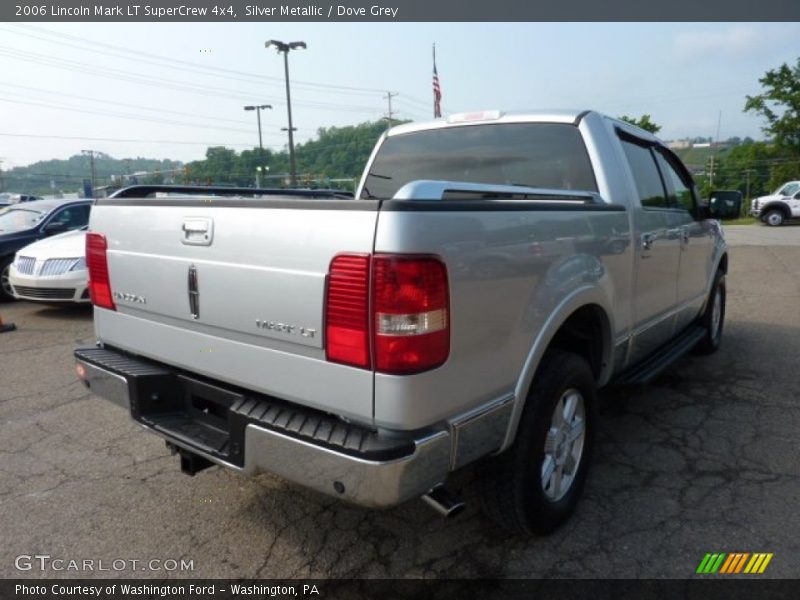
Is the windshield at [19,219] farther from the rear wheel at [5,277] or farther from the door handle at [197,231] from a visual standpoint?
the door handle at [197,231]

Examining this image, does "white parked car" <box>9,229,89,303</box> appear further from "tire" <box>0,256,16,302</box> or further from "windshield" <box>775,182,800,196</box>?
"windshield" <box>775,182,800,196</box>

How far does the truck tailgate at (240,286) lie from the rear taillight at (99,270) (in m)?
0.06

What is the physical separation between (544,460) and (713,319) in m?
3.58

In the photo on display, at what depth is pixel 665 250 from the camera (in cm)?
376

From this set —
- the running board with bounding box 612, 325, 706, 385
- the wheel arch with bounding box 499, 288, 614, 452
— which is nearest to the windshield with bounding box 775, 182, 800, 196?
the running board with bounding box 612, 325, 706, 385

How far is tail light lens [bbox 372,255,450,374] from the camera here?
1.81 m

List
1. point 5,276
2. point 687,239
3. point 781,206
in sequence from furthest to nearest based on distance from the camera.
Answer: point 781,206
point 5,276
point 687,239

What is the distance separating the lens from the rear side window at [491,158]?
3420mm

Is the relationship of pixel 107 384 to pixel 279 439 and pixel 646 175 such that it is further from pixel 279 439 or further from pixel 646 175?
pixel 646 175

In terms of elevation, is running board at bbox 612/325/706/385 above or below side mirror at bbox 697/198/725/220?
below

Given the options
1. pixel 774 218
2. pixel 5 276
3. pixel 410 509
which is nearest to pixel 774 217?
pixel 774 218

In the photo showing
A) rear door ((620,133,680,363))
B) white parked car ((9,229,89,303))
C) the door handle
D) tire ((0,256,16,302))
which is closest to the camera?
the door handle

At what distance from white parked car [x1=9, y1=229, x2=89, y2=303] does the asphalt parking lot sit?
3182mm

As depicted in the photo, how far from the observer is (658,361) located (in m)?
3.80
